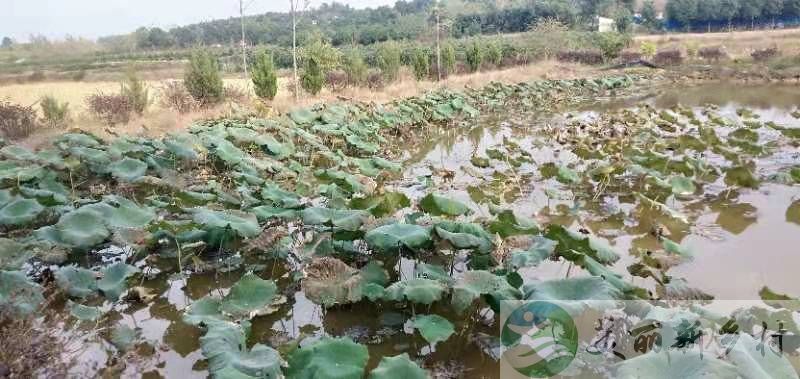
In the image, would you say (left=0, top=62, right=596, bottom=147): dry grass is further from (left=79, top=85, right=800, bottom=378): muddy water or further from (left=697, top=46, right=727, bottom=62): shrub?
(left=697, top=46, right=727, bottom=62): shrub

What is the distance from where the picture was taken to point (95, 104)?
40.8ft

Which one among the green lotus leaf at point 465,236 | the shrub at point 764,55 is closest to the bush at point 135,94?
the green lotus leaf at point 465,236

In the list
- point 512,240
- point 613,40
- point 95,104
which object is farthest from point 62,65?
point 512,240

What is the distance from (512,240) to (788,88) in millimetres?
20779

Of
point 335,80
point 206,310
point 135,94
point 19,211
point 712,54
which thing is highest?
point 712,54

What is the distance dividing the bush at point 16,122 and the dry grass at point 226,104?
54 cm

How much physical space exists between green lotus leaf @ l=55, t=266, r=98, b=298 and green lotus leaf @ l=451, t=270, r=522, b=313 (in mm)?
2645

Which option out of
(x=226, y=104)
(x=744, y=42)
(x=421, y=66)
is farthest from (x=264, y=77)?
(x=744, y=42)

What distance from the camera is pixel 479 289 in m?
3.39

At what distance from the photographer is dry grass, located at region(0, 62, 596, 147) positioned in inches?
430

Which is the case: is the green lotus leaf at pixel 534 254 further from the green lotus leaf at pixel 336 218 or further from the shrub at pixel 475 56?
the shrub at pixel 475 56

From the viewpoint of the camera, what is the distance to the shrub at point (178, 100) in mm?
13062

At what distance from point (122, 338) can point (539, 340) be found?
2698mm

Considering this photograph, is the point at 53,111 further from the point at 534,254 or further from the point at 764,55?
the point at 764,55
